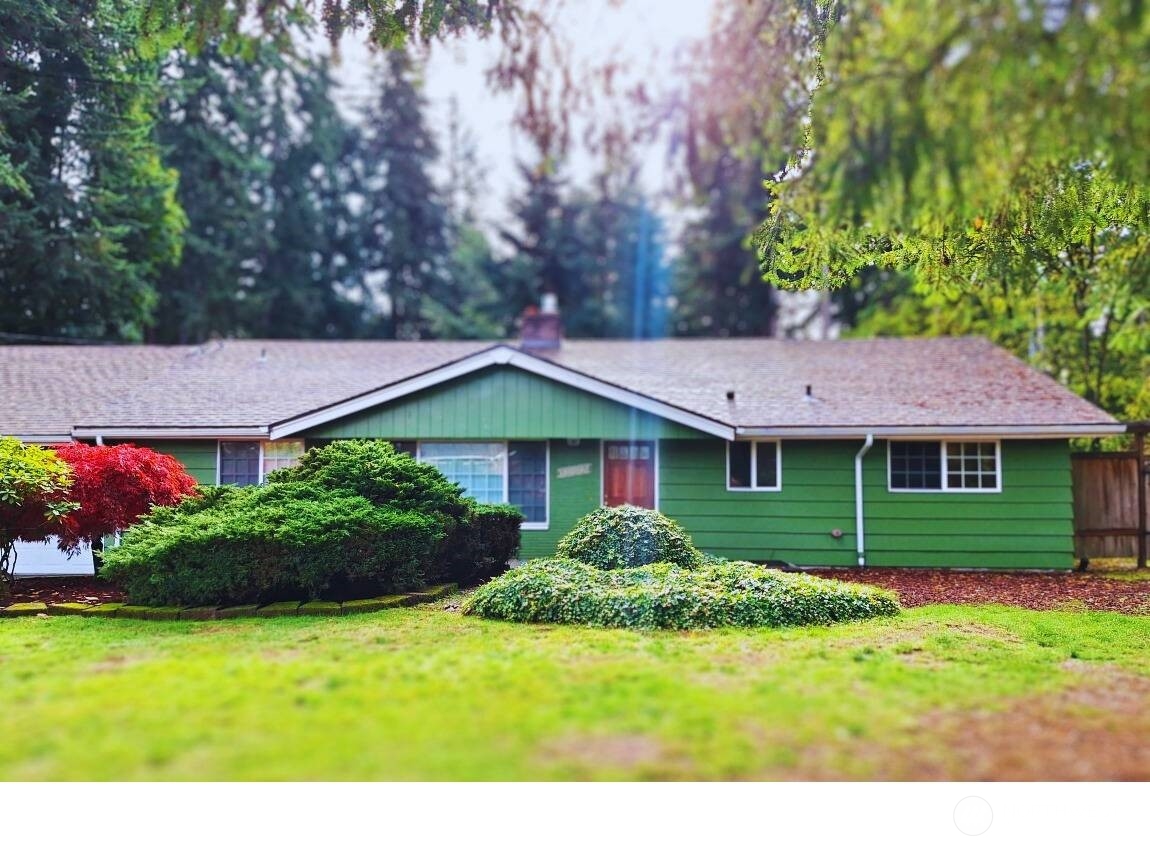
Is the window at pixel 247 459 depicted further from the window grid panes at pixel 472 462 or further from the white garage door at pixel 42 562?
the white garage door at pixel 42 562

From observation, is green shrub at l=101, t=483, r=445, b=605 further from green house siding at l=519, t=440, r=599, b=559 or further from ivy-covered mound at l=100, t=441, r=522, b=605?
green house siding at l=519, t=440, r=599, b=559

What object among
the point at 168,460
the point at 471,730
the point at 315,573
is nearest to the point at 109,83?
the point at 168,460

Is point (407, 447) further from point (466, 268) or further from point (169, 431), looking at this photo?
point (466, 268)

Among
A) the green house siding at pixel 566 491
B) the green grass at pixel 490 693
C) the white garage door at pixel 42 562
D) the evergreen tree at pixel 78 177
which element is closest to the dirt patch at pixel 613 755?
the green grass at pixel 490 693

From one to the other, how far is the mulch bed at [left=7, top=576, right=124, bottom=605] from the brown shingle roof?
233 cm

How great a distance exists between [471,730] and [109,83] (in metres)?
15.8

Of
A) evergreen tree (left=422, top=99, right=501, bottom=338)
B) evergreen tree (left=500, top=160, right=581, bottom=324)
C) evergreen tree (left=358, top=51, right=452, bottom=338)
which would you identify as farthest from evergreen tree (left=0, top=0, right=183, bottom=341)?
evergreen tree (left=500, top=160, right=581, bottom=324)

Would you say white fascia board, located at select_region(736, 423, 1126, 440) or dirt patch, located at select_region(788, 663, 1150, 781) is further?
white fascia board, located at select_region(736, 423, 1126, 440)

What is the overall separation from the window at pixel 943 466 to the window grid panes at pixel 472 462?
19.4ft

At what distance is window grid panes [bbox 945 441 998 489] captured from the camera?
44.3 feet

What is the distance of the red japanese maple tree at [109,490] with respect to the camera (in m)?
9.99

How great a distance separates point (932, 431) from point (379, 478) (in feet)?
25.8

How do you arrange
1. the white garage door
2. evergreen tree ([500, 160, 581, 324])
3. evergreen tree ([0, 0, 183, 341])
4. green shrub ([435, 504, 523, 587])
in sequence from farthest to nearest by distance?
evergreen tree ([500, 160, 581, 324]) → evergreen tree ([0, 0, 183, 341]) → the white garage door → green shrub ([435, 504, 523, 587])
